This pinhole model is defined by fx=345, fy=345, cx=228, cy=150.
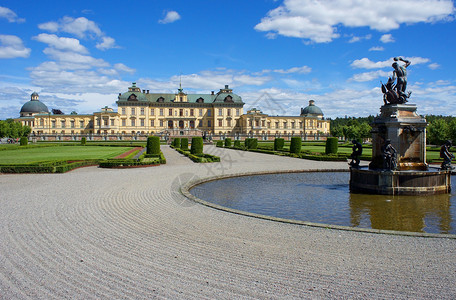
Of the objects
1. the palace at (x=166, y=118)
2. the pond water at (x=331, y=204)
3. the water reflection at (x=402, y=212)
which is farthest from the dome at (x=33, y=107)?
the water reflection at (x=402, y=212)

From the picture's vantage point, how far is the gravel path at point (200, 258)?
14.3 feet

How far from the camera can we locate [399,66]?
12516 mm

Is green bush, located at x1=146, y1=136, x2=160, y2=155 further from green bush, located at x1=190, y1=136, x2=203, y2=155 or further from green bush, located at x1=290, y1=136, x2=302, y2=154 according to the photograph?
green bush, located at x1=290, y1=136, x2=302, y2=154

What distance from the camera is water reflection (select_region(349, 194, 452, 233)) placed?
7980mm

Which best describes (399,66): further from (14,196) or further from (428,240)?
(14,196)

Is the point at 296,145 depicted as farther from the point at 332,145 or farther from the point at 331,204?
the point at 331,204

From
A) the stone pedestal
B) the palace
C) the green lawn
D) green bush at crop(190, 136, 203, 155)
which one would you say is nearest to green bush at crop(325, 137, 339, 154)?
green bush at crop(190, 136, 203, 155)

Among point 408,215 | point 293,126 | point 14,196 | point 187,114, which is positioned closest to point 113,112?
point 187,114

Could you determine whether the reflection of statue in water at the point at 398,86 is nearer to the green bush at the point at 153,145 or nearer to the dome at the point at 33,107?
Answer: the green bush at the point at 153,145

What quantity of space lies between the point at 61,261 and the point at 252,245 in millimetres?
3094

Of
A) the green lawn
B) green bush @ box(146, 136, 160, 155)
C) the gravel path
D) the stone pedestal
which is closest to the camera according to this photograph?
the gravel path

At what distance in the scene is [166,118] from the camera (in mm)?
82312

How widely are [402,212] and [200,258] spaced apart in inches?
254

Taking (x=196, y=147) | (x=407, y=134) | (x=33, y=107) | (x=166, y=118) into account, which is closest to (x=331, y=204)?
(x=407, y=134)
